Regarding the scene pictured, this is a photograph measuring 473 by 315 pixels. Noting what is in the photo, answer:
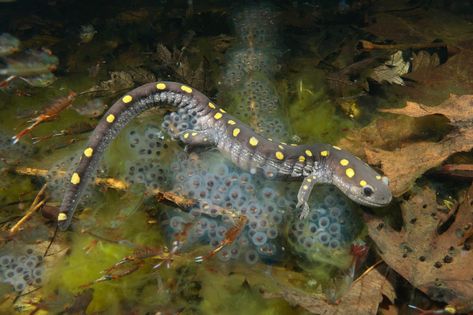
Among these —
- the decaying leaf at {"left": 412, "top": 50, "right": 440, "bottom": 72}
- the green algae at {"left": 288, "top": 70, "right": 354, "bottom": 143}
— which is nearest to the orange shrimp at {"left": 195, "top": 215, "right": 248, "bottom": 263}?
the green algae at {"left": 288, "top": 70, "right": 354, "bottom": 143}

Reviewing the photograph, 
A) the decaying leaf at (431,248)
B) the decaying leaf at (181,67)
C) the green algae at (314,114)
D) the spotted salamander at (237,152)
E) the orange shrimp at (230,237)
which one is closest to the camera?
the decaying leaf at (431,248)

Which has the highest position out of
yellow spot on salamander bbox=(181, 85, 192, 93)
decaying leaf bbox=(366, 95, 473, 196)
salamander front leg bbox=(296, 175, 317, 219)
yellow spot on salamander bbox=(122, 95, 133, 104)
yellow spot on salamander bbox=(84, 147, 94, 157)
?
decaying leaf bbox=(366, 95, 473, 196)

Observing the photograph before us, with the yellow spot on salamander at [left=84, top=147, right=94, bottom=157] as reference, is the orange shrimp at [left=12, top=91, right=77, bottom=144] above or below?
above

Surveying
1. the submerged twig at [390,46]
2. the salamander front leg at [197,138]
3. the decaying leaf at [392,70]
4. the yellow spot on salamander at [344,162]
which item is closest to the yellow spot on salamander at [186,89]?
the salamander front leg at [197,138]

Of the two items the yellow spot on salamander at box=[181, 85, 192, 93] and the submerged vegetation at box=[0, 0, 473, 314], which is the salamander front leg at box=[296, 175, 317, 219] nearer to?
the submerged vegetation at box=[0, 0, 473, 314]

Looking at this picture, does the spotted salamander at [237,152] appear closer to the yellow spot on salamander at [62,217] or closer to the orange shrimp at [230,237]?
the yellow spot on salamander at [62,217]

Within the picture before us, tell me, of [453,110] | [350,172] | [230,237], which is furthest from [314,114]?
[230,237]

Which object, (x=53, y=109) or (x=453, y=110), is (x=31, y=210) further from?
(x=453, y=110)
